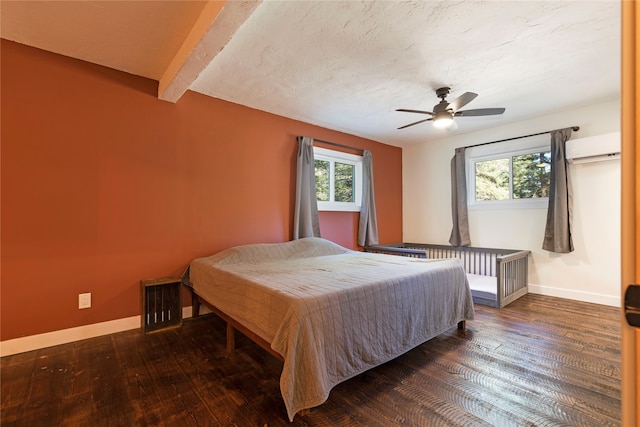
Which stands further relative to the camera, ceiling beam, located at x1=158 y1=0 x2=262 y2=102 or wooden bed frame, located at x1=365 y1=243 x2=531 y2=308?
wooden bed frame, located at x1=365 y1=243 x2=531 y2=308

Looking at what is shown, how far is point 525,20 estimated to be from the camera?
2055 mm

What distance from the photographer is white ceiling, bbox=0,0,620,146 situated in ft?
6.38

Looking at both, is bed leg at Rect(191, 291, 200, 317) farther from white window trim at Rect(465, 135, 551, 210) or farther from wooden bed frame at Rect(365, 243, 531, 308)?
white window trim at Rect(465, 135, 551, 210)

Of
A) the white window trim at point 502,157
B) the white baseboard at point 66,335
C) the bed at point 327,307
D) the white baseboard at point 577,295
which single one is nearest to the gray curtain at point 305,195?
the bed at point 327,307

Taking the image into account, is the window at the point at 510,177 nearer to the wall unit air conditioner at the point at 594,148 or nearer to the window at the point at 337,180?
the wall unit air conditioner at the point at 594,148

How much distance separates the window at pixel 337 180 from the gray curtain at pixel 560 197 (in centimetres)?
259

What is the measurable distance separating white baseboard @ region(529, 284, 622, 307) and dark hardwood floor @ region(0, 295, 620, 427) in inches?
43.0

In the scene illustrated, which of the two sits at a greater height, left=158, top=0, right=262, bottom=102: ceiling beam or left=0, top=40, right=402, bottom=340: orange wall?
left=158, top=0, right=262, bottom=102: ceiling beam

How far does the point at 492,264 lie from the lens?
435 cm

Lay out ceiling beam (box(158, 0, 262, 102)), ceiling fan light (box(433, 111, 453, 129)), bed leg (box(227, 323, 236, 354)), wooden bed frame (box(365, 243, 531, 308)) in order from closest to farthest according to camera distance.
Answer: ceiling beam (box(158, 0, 262, 102)) < bed leg (box(227, 323, 236, 354)) < ceiling fan light (box(433, 111, 453, 129)) < wooden bed frame (box(365, 243, 531, 308))

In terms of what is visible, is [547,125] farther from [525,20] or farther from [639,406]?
[639,406]

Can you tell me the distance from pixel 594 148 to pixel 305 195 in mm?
3510

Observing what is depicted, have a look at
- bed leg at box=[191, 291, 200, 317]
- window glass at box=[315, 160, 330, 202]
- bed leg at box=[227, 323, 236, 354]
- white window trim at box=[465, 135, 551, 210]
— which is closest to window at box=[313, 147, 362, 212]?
window glass at box=[315, 160, 330, 202]

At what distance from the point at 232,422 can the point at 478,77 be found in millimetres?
3416
